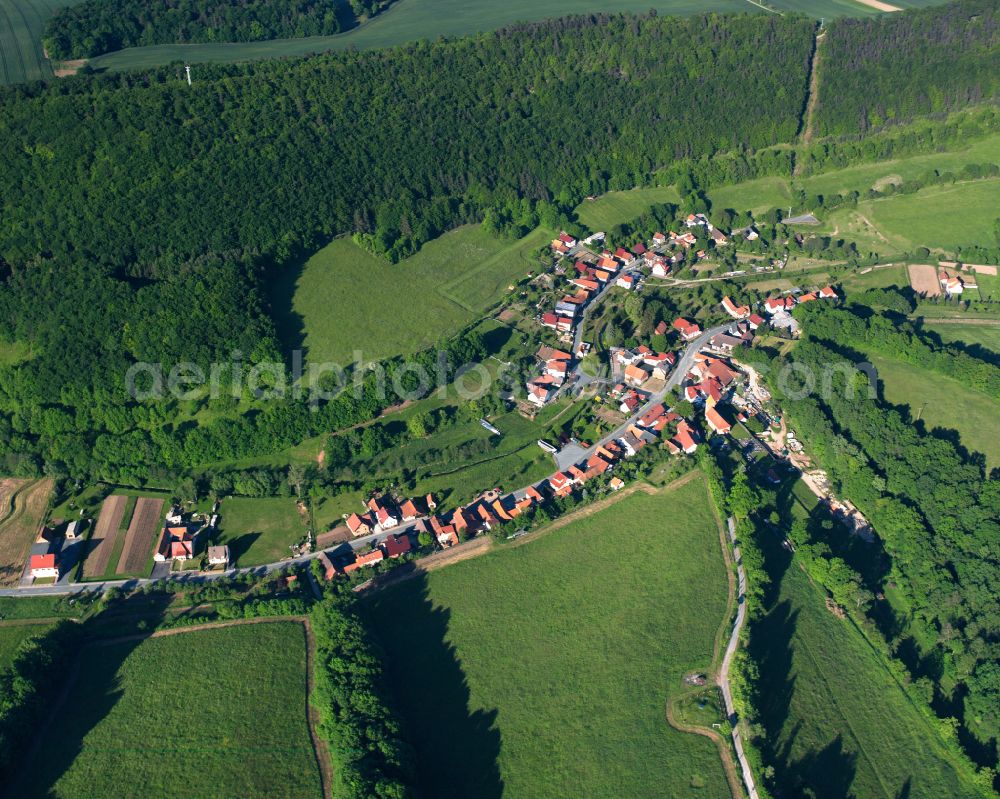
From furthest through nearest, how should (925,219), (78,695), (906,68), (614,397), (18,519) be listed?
(906,68)
(925,219)
(614,397)
(18,519)
(78,695)

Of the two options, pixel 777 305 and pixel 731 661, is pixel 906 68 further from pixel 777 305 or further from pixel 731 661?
pixel 731 661

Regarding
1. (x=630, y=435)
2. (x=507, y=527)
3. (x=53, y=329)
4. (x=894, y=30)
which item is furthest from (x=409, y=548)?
(x=894, y=30)

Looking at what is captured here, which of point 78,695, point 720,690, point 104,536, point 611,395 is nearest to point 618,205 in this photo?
point 611,395

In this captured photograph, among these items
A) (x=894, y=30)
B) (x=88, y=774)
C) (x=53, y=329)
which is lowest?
(x=88, y=774)

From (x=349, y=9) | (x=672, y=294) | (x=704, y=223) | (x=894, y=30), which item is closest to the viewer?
(x=672, y=294)

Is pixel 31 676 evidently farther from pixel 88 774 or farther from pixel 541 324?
pixel 541 324
